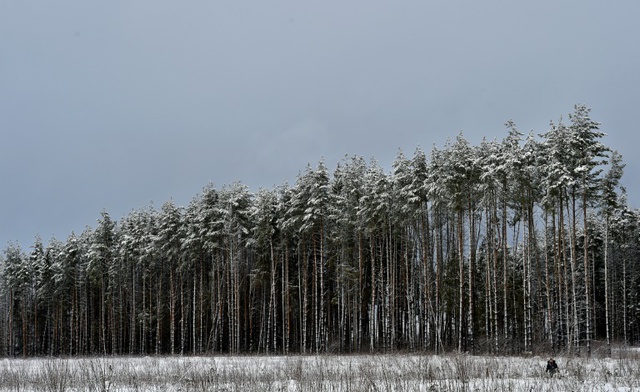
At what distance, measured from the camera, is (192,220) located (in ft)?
162

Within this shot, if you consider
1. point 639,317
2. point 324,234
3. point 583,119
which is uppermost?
point 583,119

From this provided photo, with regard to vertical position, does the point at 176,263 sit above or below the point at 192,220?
below

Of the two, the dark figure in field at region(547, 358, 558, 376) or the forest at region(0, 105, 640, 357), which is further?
the forest at region(0, 105, 640, 357)

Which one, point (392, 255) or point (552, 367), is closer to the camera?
point (552, 367)

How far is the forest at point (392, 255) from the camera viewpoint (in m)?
34.6

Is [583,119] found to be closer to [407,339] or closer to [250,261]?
[407,339]

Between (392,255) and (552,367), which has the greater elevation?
(392,255)

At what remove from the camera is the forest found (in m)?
34.6

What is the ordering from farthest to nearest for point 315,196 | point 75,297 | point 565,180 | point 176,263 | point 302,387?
point 75,297, point 176,263, point 315,196, point 565,180, point 302,387

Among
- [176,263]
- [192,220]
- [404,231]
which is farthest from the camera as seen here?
[176,263]

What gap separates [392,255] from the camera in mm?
46531

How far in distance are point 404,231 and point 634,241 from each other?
2480cm

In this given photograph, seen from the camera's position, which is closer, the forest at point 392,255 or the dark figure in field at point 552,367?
the dark figure in field at point 552,367

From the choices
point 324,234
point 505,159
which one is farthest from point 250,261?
point 505,159
